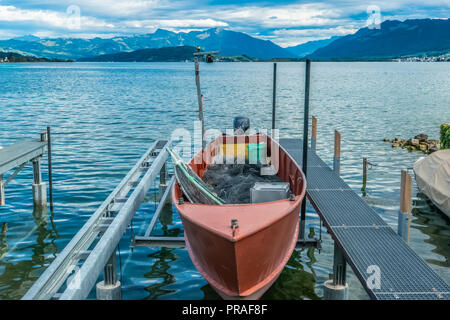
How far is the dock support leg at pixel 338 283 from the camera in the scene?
9859 mm

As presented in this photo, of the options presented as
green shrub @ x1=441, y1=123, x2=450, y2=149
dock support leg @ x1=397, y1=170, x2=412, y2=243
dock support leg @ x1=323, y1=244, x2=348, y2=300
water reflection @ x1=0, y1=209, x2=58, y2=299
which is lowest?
water reflection @ x1=0, y1=209, x2=58, y2=299

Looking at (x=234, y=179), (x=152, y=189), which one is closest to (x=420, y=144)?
(x=152, y=189)

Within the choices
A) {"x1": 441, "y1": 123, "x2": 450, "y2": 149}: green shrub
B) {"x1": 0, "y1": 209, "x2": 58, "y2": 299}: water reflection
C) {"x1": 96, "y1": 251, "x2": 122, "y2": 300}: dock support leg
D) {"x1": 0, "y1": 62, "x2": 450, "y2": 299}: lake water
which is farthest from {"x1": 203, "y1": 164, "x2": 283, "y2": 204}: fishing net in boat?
{"x1": 441, "y1": 123, "x2": 450, "y2": 149}: green shrub

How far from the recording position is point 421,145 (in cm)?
2778

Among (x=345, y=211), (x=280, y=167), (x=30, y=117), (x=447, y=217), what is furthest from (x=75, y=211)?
(x=30, y=117)

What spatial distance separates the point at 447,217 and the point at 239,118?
28.3 feet

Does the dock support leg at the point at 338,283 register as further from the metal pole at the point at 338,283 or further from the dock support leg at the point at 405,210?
the dock support leg at the point at 405,210

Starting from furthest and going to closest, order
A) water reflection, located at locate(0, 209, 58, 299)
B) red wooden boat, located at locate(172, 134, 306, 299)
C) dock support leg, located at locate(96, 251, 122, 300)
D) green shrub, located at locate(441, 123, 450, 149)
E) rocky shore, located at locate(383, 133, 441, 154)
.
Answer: rocky shore, located at locate(383, 133, 441, 154)
green shrub, located at locate(441, 123, 450, 149)
water reflection, located at locate(0, 209, 58, 299)
dock support leg, located at locate(96, 251, 122, 300)
red wooden boat, located at locate(172, 134, 306, 299)

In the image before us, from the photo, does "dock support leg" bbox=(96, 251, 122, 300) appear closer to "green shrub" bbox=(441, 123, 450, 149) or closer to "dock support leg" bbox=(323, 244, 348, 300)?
"dock support leg" bbox=(323, 244, 348, 300)

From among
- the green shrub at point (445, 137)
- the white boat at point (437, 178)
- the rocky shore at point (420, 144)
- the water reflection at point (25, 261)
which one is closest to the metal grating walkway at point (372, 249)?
the white boat at point (437, 178)

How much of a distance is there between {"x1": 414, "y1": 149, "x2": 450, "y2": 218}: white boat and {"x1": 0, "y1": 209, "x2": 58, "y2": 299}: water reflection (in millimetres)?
12052

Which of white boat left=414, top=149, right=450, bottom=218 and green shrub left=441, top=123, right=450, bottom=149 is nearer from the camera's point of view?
white boat left=414, top=149, right=450, bottom=218

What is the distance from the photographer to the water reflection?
11.0 m
